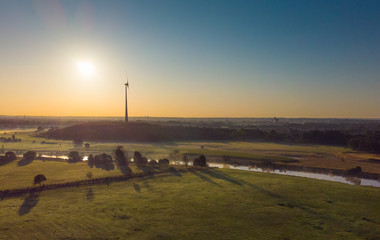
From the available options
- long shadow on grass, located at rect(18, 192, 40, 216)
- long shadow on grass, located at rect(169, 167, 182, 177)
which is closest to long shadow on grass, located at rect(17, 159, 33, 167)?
long shadow on grass, located at rect(18, 192, 40, 216)

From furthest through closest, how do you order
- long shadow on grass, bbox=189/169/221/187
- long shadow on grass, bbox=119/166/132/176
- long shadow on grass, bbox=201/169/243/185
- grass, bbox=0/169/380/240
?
long shadow on grass, bbox=119/166/132/176 → long shadow on grass, bbox=201/169/243/185 → long shadow on grass, bbox=189/169/221/187 → grass, bbox=0/169/380/240

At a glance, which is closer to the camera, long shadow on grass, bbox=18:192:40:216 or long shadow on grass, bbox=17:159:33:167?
long shadow on grass, bbox=18:192:40:216

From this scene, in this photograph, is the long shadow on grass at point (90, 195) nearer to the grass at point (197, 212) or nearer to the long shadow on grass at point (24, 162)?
the grass at point (197, 212)

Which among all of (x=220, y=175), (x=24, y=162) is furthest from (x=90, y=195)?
(x=24, y=162)

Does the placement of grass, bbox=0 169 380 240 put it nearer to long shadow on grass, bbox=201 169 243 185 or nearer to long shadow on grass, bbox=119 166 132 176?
long shadow on grass, bbox=201 169 243 185

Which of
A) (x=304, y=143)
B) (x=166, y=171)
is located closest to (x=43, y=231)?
(x=166, y=171)

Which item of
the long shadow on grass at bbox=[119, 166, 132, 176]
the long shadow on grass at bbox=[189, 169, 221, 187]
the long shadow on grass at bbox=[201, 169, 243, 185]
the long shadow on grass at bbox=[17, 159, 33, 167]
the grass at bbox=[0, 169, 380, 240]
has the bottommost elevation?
the grass at bbox=[0, 169, 380, 240]

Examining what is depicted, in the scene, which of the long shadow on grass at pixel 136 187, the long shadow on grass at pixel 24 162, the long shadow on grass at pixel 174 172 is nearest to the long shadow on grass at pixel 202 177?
the long shadow on grass at pixel 174 172
